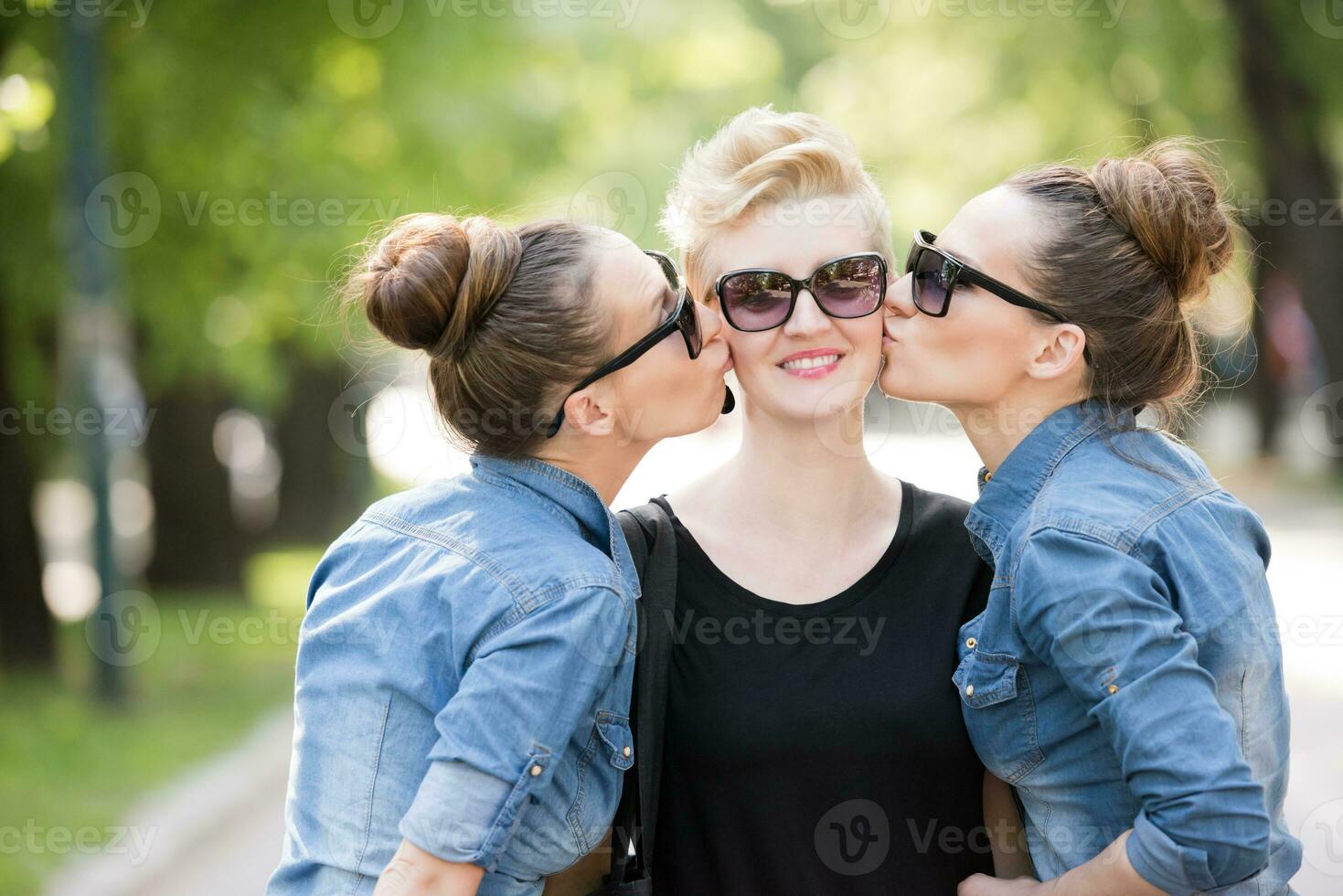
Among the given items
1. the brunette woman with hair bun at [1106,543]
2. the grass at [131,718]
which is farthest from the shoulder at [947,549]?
the grass at [131,718]

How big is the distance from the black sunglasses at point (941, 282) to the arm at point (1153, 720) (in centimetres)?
59

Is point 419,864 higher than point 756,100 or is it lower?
lower

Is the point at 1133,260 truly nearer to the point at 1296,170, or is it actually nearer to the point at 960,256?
the point at 960,256

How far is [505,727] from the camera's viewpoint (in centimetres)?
219

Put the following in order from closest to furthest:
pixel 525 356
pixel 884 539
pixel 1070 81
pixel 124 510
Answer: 1. pixel 525 356
2. pixel 884 539
3. pixel 1070 81
4. pixel 124 510

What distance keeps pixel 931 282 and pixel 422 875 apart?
5.22 ft

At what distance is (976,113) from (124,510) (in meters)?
12.6

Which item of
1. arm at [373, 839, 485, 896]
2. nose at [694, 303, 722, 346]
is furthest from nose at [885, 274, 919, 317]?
arm at [373, 839, 485, 896]

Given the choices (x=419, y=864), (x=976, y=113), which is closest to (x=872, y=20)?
(x=976, y=113)

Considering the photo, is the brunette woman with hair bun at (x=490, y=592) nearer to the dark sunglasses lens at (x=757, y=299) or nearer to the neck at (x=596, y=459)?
the neck at (x=596, y=459)

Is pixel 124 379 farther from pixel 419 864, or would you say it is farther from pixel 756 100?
pixel 756 100

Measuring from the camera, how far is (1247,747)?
8.15ft

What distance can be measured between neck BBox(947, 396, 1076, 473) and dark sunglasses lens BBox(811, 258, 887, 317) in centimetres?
32

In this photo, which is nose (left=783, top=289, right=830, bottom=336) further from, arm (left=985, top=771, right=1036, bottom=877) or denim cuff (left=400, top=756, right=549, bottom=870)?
denim cuff (left=400, top=756, right=549, bottom=870)
